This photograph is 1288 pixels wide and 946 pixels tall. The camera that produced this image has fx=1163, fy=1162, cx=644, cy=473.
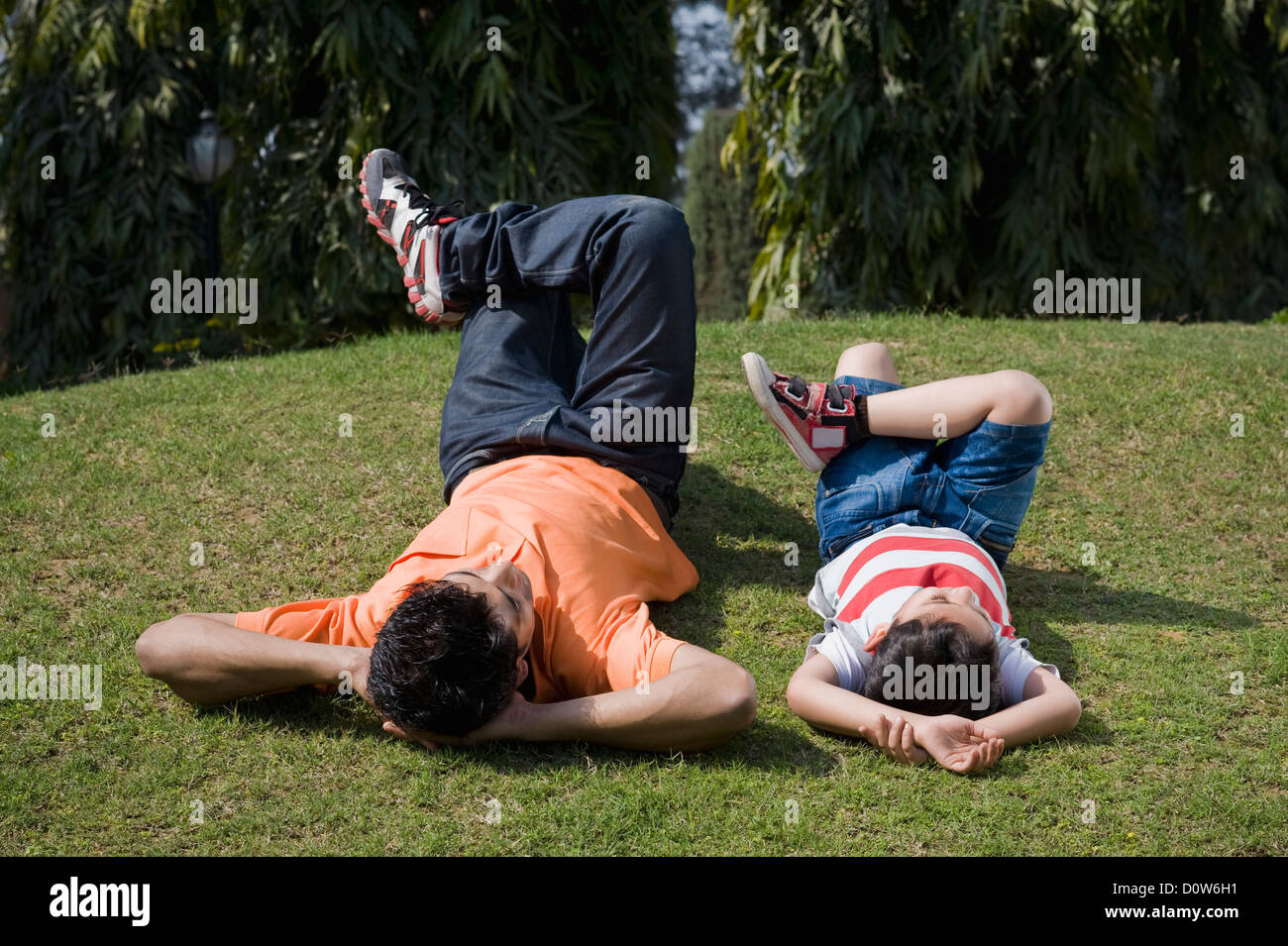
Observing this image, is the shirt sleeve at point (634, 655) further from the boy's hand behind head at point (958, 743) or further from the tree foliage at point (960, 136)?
the tree foliage at point (960, 136)

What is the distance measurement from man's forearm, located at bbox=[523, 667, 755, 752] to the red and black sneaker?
1.13 meters

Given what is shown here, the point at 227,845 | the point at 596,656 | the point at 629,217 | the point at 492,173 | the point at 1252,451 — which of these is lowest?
the point at 227,845

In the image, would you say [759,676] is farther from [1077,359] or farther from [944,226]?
[944,226]

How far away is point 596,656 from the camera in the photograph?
3.29m

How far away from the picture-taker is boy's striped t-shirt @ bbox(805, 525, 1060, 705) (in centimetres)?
342

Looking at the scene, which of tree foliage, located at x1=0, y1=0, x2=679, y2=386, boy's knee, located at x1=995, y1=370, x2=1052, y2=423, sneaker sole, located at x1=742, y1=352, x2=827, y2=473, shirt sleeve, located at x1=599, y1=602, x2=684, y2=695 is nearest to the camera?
shirt sleeve, located at x1=599, y1=602, x2=684, y2=695

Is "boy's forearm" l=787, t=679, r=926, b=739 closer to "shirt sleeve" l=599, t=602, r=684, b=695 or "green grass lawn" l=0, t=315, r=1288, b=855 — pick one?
"green grass lawn" l=0, t=315, r=1288, b=855

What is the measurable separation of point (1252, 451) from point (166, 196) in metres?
10.4

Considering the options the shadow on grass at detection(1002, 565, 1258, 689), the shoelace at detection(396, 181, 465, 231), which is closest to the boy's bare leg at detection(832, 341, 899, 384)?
the shadow on grass at detection(1002, 565, 1258, 689)

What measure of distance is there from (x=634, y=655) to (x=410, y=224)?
2111mm

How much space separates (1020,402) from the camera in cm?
371

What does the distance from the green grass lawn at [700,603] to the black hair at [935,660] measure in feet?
0.59

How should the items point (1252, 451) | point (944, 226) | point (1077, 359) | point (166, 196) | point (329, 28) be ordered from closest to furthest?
point (1252, 451)
point (1077, 359)
point (329, 28)
point (944, 226)
point (166, 196)
